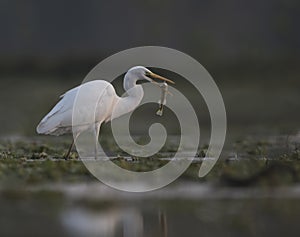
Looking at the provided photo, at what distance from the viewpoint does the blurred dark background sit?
28922 millimetres

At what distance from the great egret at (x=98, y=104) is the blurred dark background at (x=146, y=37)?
45.6 feet

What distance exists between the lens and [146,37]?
31375 millimetres

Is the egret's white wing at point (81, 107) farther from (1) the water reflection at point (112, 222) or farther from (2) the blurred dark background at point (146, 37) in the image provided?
(2) the blurred dark background at point (146, 37)

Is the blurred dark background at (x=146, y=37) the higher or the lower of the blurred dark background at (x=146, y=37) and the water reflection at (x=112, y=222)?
the higher

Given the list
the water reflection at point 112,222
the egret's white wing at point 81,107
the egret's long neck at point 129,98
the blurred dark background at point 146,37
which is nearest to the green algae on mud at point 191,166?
the egret's white wing at point 81,107

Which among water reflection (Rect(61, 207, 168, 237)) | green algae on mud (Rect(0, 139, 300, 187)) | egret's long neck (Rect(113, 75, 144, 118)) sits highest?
egret's long neck (Rect(113, 75, 144, 118))

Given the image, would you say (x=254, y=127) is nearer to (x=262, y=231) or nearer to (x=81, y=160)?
(x=81, y=160)

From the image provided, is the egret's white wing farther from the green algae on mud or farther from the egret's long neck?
the green algae on mud

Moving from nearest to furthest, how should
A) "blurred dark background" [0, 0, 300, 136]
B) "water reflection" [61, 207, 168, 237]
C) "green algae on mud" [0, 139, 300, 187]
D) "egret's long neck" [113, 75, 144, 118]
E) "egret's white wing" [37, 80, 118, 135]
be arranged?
"water reflection" [61, 207, 168, 237]
"green algae on mud" [0, 139, 300, 187]
"egret's white wing" [37, 80, 118, 135]
"egret's long neck" [113, 75, 144, 118]
"blurred dark background" [0, 0, 300, 136]

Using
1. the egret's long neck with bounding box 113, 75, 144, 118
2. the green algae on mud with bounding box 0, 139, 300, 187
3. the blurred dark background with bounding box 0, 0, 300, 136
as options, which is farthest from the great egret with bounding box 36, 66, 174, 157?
the blurred dark background with bounding box 0, 0, 300, 136

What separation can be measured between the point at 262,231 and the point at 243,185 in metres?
1.86

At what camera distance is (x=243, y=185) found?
10.1 meters

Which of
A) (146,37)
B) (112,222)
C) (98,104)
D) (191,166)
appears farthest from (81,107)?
(146,37)

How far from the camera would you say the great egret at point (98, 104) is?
12492mm
